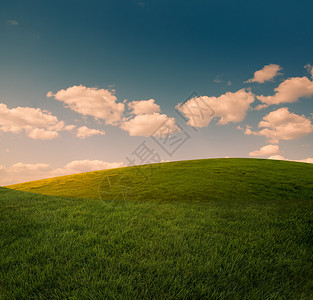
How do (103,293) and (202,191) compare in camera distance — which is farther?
(202,191)

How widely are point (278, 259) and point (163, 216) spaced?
11.8ft

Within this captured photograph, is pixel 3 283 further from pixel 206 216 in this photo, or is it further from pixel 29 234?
pixel 206 216

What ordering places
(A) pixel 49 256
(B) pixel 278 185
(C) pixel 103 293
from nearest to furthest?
1. (C) pixel 103 293
2. (A) pixel 49 256
3. (B) pixel 278 185

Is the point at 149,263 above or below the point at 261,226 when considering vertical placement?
above

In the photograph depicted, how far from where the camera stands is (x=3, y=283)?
3295 mm

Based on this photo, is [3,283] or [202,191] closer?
[3,283]

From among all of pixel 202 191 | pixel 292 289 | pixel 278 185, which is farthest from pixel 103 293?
pixel 278 185

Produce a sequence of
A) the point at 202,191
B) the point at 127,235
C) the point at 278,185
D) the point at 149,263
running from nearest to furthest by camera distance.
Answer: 1. the point at 149,263
2. the point at 127,235
3. the point at 202,191
4. the point at 278,185

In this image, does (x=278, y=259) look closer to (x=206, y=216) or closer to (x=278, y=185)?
(x=206, y=216)

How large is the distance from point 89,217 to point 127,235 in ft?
7.26

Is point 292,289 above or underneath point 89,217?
underneath

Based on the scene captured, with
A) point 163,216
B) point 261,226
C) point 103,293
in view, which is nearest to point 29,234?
point 103,293

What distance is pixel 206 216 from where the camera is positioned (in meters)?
7.09

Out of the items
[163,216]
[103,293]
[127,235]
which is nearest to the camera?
[103,293]
